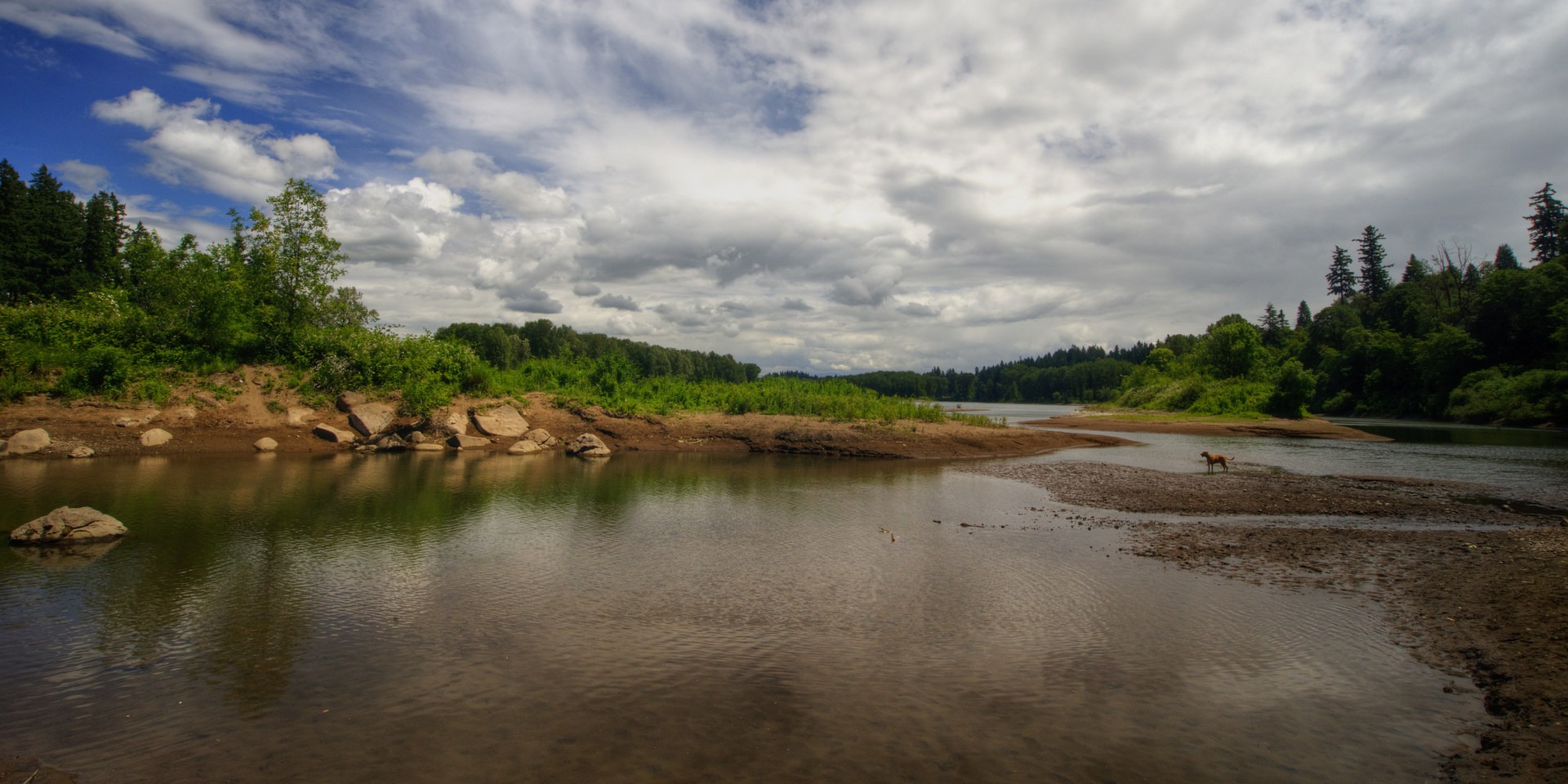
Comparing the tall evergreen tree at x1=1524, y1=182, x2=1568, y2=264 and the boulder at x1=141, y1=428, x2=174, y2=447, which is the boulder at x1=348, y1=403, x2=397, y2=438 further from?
the tall evergreen tree at x1=1524, y1=182, x2=1568, y2=264

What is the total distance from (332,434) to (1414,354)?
91.4 meters

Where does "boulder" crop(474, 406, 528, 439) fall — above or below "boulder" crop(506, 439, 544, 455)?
above

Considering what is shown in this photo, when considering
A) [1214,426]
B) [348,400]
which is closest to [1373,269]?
[1214,426]

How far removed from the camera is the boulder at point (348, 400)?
30922 millimetres

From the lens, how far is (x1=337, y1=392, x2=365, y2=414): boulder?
101ft

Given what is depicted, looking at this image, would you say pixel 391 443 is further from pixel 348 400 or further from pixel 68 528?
pixel 68 528

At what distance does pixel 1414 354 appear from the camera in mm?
67500

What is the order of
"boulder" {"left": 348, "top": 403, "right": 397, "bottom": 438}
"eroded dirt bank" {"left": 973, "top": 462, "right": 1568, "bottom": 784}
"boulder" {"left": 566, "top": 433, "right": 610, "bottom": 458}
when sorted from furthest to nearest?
"boulder" {"left": 348, "top": 403, "right": 397, "bottom": 438} < "boulder" {"left": 566, "top": 433, "right": 610, "bottom": 458} < "eroded dirt bank" {"left": 973, "top": 462, "right": 1568, "bottom": 784}

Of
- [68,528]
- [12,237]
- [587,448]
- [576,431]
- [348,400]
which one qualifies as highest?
[12,237]

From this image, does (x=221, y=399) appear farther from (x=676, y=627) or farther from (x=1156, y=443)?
(x=1156, y=443)

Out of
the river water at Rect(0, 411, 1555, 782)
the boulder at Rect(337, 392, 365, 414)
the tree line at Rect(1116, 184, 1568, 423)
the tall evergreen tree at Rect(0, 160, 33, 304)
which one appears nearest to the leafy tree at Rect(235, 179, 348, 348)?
the boulder at Rect(337, 392, 365, 414)

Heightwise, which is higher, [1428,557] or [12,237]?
[12,237]

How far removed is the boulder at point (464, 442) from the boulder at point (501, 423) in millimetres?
744

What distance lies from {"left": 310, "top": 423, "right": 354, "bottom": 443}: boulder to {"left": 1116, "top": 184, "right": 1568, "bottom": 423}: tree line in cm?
6842
